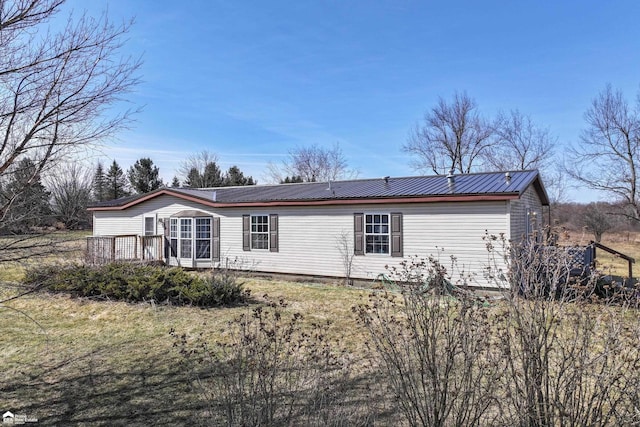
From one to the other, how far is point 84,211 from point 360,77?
16.2 meters

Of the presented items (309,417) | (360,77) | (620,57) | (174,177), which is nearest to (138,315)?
(309,417)

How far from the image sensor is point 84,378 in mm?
4363

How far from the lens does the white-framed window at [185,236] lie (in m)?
14.0

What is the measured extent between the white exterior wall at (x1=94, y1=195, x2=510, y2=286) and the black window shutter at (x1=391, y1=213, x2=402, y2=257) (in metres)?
0.14

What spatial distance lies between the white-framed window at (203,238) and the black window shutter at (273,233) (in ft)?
8.62

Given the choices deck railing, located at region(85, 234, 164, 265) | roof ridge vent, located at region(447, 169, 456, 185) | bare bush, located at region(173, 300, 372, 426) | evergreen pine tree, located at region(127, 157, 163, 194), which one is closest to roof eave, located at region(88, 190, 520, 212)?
deck railing, located at region(85, 234, 164, 265)

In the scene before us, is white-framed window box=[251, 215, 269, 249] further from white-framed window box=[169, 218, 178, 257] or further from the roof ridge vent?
the roof ridge vent

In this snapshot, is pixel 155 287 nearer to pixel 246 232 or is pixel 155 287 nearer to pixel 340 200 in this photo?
pixel 246 232

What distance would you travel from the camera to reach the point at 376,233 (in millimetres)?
11039

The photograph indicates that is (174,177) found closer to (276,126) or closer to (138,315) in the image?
(276,126)

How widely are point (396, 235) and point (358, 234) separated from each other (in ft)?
3.79

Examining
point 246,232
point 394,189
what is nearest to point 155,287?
point 246,232

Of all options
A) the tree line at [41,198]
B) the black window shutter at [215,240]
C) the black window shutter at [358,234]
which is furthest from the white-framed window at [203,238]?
the tree line at [41,198]

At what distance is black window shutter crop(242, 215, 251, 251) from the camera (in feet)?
42.6
